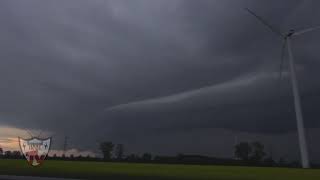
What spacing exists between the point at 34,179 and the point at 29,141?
48.9 metres

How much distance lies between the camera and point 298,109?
285ft

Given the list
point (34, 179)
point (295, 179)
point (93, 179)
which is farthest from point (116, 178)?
point (295, 179)

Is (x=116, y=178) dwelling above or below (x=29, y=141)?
below

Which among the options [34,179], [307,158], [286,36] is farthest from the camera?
[286,36]

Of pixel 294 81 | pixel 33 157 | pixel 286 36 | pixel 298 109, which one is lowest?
pixel 33 157

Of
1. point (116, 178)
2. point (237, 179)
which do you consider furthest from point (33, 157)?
point (237, 179)

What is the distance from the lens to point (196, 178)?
191 ft

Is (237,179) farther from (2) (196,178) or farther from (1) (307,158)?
(1) (307,158)

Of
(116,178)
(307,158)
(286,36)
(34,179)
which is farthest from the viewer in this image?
(286,36)

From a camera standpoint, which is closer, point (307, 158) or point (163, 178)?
point (163, 178)

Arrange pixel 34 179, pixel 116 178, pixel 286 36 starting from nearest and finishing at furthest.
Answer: pixel 34 179, pixel 116 178, pixel 286 36

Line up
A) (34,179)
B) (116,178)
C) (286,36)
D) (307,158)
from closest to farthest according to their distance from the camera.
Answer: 1. (34,179)
2. (116,178)
3. (307,158)
4. (286,36)

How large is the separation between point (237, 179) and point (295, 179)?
6.76 m

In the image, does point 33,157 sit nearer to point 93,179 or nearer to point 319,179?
point 93,179
